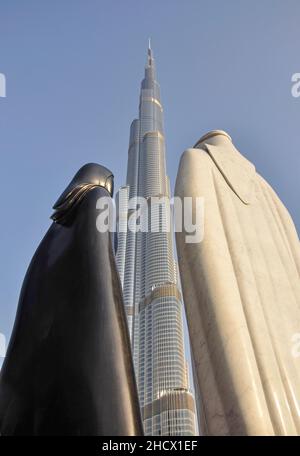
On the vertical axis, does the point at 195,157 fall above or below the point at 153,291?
below

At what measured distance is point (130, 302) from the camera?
64125 millimetres

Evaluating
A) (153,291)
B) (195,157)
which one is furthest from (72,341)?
(153,291)

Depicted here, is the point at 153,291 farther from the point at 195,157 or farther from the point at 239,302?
the point at 239,302

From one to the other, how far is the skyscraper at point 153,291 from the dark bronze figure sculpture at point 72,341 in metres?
38.5

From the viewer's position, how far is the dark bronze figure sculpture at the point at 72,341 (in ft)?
4.72

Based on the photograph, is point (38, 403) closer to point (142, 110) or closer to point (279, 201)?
point (279, 201)

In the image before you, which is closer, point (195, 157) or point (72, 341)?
point (72, 341)

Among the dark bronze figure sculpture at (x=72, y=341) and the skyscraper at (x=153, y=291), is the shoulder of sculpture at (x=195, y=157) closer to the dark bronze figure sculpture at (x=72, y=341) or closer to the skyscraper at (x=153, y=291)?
the dark bronze figure sculpture at (x=72, y=341)

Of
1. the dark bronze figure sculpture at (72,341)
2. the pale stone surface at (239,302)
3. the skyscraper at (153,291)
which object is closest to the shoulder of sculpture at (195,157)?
the pale stone surface at (239,302)

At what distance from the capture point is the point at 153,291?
56844 mm

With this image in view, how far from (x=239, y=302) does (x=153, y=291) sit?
55224 millimetres

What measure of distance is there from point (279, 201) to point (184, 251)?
1573 millimetres

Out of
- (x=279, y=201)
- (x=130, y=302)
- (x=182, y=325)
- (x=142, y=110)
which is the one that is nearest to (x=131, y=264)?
(x=130, y=302)

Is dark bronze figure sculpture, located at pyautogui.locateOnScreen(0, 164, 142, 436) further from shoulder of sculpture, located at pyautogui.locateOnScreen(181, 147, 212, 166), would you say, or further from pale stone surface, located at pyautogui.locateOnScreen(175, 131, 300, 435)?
shoulder of sculpture, located at pyautogui.locateOnScreen(181, 147, 212, 166)
